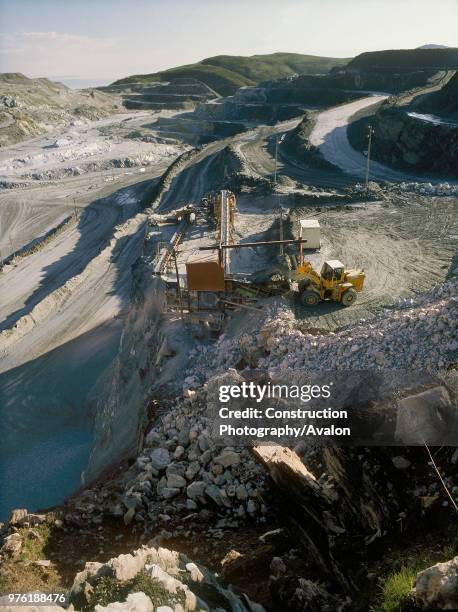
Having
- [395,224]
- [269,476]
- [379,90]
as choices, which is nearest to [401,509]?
[269,476]

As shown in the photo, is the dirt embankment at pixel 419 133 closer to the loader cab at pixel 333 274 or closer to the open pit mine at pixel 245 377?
the open pit mine at pixel 245 377

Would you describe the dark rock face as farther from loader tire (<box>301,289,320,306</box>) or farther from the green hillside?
the green hillside

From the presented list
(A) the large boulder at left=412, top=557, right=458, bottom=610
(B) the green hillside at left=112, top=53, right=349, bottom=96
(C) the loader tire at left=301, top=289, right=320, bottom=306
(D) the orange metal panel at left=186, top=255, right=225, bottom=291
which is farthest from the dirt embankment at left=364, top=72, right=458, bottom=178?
(B) the green hillside at left=112, top=53, right=349, bottom=96

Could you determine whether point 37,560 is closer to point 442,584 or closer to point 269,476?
point 269,476

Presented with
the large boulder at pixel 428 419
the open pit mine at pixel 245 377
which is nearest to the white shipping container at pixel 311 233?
the open pit mine at pixel 245 377

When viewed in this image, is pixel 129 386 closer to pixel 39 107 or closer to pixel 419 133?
pixel 419 133

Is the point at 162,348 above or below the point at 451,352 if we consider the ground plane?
below
